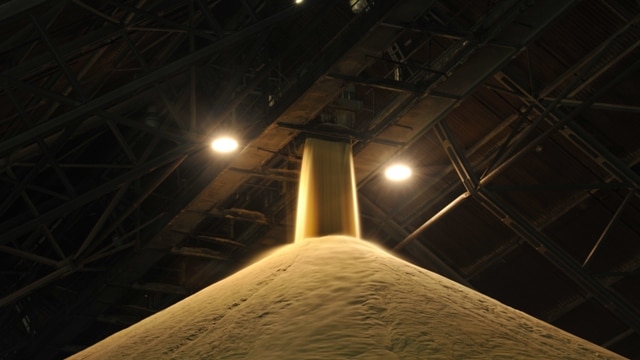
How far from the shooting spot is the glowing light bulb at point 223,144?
1007 centimetres

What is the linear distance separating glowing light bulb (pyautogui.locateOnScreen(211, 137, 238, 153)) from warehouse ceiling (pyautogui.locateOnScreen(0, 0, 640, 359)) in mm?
225

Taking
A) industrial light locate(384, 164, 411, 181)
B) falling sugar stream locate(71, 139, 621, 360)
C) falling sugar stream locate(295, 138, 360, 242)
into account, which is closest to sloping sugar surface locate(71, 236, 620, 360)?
falling sugar stream locate(71, 139, 621, 360)

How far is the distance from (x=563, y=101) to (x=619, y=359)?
493 centimetres

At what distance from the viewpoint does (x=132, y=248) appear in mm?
13430

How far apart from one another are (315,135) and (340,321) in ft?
16.1

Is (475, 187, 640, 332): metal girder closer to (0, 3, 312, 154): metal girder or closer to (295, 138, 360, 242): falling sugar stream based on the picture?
(295, 138, 360, 242): falling sugar stream

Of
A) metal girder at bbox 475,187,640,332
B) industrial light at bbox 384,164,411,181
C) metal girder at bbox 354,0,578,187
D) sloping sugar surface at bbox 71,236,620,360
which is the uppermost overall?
metal girder at bbox 354,0,578,187

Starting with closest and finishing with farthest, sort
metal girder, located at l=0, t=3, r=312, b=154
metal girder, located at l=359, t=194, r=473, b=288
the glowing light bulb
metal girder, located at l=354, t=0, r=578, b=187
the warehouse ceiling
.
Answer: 1. metal girder, located at l=0, t=3, r=312, b=154
2. metal girder, located at l=354, t=0, r=578, b=187
3. the warehouse ceiling
4. the glowing light bulb
5. metal girder, located at l=359, t=194, r=473, b=288

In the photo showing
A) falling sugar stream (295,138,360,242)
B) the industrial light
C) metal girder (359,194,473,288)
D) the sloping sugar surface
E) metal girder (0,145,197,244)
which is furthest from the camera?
metal girder (359,194,473,288)

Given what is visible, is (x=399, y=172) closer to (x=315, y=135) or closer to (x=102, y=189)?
(x=315, y=135)

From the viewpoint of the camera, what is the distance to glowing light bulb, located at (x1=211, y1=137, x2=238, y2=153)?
10.1m

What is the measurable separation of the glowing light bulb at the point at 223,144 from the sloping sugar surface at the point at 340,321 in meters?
2.91

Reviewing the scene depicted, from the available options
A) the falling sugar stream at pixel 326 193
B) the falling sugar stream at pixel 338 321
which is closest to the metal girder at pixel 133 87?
the falling sugar stream at pixel 326 193

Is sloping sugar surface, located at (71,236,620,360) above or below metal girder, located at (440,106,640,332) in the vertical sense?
below
